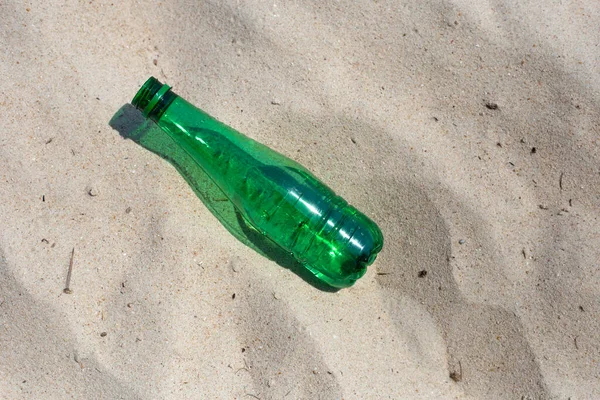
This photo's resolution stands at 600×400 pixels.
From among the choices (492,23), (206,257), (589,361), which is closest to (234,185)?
(206,257)

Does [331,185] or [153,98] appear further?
[331,185]

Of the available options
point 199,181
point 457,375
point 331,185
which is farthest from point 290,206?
point 457,375

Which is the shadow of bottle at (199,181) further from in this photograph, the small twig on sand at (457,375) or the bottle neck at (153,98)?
the small twig on sand at (457,375)

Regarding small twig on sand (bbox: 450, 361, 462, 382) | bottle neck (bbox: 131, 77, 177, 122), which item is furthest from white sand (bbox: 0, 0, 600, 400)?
bottle neck (bbox: 131, 77, 177, 122)

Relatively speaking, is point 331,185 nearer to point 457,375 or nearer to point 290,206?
point 290,206

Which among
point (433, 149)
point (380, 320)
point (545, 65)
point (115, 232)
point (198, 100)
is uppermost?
point (545, 65)

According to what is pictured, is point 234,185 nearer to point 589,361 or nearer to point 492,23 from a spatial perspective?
point 492,23
